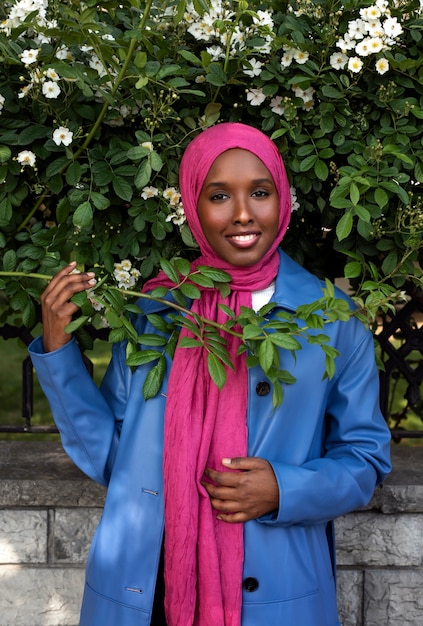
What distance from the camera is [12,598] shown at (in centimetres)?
276

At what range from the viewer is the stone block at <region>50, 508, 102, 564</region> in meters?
2.73

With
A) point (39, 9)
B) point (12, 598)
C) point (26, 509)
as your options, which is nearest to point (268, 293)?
point (39, 9)

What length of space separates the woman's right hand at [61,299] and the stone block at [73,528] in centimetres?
78

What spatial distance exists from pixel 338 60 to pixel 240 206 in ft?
1.61

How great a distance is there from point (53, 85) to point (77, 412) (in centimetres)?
79

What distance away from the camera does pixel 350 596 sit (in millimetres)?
2760

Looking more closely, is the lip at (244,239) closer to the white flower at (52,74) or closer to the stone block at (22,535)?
the white flower at (52,74)

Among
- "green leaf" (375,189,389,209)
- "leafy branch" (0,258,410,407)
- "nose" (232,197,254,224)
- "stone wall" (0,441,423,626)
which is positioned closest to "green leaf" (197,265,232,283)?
"leafy branch" (0,258,410,407)

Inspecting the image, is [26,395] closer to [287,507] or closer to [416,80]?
[287,507]

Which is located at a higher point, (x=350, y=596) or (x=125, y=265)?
(x=125, y=265)

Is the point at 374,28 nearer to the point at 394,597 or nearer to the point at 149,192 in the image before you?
the point at 149,192

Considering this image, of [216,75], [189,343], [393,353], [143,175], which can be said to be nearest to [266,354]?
[189,343]

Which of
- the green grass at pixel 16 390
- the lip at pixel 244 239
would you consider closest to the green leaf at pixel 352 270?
the lip at pixel 244 239

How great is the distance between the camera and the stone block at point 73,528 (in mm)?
2727
